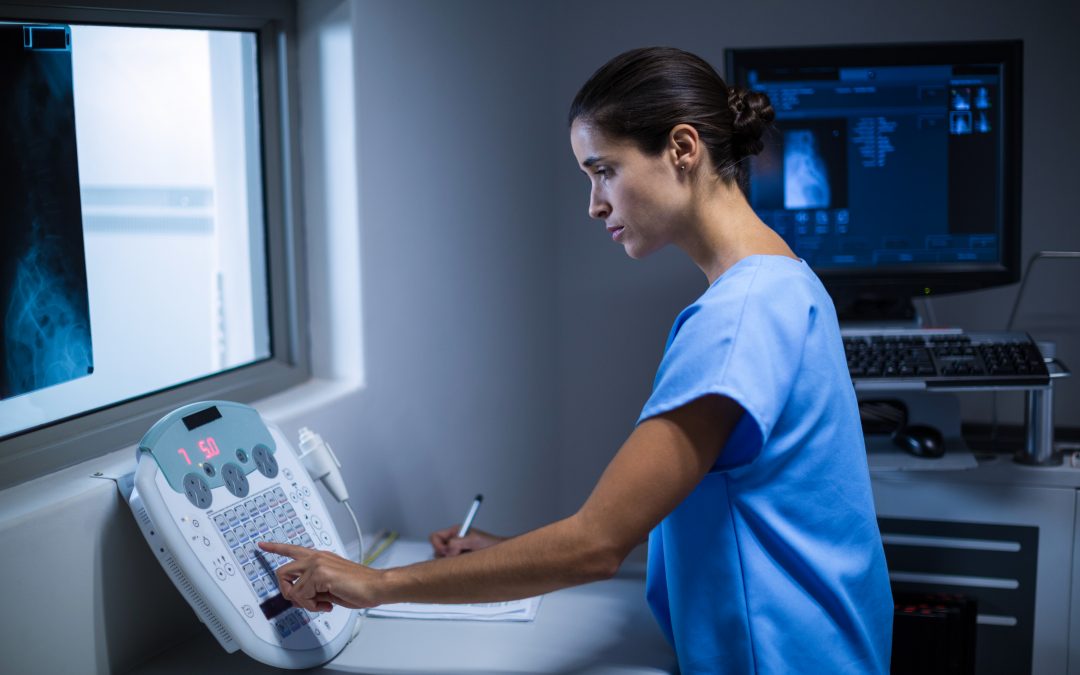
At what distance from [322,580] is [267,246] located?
2.50 ft

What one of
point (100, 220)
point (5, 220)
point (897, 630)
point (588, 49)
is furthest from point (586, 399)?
point (5, 220)

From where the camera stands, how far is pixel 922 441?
1.84 meters

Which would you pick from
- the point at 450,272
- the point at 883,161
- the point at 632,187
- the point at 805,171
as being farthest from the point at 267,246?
the point at 883,161

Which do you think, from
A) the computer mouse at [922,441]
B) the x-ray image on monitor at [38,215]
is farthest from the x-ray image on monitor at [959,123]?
the x-ray image on monitor at [38,215]

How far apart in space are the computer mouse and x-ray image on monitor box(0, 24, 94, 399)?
145 cm

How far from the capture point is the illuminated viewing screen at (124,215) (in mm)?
1207

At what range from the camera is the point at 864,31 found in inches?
91.6

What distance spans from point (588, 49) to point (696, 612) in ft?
5.84

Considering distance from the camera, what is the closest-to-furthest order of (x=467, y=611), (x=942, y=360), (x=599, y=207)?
(x=599, y=207) → (x=467, y=611) → (x=942, y=360)

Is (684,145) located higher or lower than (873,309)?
higher

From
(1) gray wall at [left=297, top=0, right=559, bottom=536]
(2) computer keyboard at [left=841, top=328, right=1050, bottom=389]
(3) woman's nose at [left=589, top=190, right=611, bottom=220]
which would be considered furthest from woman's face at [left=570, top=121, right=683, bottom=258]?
(2) computer keyboard at [left=841, top=328, right=1050, bottom=389]

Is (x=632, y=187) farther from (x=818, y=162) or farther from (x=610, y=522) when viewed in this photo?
(x=818, y=162)

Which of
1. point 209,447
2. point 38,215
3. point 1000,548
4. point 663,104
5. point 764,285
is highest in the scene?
point 663,104

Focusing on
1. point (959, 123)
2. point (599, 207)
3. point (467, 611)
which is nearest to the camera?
point (599, 207)
